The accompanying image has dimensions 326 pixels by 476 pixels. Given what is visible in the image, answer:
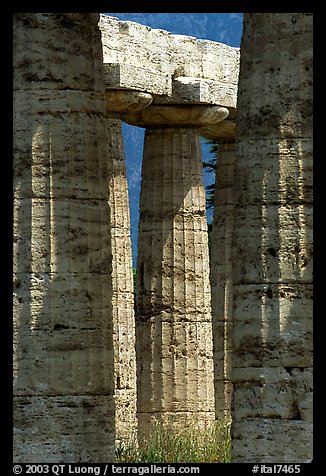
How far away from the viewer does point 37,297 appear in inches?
1228

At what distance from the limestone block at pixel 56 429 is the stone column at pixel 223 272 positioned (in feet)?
59.6

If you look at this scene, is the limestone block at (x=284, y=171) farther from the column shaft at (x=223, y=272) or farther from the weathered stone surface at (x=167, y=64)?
the column shaft at (x=223, y=272)

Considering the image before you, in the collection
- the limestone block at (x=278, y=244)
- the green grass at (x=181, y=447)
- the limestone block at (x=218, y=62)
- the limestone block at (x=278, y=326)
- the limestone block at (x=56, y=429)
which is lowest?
the green grass at (x=181, y=447)

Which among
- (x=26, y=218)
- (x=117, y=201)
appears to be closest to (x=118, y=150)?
(x=117, y=201)

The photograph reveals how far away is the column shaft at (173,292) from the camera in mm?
45344

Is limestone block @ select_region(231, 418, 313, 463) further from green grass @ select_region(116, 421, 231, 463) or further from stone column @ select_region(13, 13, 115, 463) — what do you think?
green grass @ select_region(116, 421, 231, 463)

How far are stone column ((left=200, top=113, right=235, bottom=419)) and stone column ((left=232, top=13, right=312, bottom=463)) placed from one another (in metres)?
18.5

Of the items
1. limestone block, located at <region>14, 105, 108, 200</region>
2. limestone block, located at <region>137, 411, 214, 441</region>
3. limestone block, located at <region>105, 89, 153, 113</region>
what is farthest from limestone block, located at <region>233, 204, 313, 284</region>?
limestone block, located at <region>137, 411, 214, 441</region>

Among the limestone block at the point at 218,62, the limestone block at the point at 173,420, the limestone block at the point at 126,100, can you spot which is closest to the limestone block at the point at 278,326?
the limestone block at the point at 126,100

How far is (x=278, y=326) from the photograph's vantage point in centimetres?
3027

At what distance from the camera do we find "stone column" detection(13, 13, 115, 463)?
31156mm

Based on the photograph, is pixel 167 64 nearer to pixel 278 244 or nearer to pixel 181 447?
pixel 181 447

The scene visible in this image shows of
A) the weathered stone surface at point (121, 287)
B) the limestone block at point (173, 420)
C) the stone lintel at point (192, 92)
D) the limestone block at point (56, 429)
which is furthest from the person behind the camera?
the limestone block at point (173, 420)

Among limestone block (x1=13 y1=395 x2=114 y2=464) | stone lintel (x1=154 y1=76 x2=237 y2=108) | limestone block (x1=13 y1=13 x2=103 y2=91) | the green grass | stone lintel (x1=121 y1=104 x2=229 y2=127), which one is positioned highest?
stone lintel (x1=154 y1=76 x2=237 y2=108)
